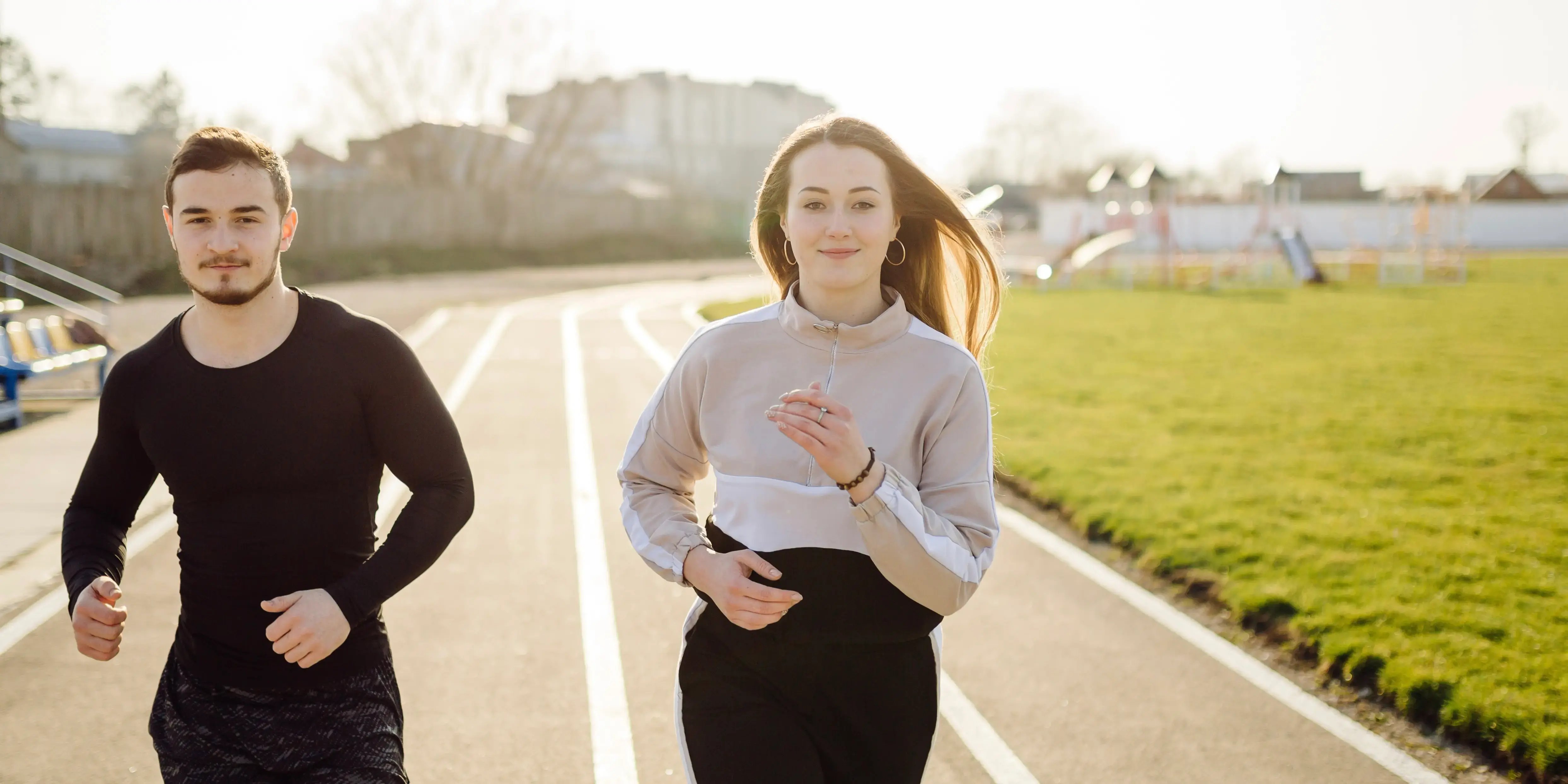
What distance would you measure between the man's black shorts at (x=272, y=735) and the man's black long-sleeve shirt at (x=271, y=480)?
4cm

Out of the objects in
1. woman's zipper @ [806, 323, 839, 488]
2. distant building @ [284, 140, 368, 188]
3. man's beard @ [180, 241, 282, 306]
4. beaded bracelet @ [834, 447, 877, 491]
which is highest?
distant building @ [284, 140, 368, 188]

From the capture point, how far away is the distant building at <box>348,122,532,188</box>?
52.9m

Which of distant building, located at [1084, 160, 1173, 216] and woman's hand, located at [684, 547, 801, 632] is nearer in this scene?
woman's hand, located at [684, 547, 801, 632]

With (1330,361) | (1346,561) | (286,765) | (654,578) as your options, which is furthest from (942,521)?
(1330,361)

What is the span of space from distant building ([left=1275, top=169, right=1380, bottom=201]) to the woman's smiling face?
84.1 meters

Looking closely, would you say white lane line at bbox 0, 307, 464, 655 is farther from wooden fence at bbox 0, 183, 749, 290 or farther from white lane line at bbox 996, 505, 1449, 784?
wooden fence at bbox 0, 183, 749, 290

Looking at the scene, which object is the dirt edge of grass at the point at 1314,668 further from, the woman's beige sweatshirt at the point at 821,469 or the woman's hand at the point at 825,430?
the woman's hand at the point at 825,430

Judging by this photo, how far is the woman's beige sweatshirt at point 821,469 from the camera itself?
2.70 m

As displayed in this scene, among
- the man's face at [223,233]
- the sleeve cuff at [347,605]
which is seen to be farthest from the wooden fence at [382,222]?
the sleeve cuff at [347,605]

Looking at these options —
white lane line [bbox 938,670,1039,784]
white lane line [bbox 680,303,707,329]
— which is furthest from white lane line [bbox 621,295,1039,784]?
white lane line [bbox 680,303,707,329]

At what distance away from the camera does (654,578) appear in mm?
7090

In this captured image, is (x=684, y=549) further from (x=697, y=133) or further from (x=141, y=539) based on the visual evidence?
(x=697, y=133)

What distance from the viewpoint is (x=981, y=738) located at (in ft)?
15.9

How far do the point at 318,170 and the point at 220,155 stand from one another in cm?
7210
